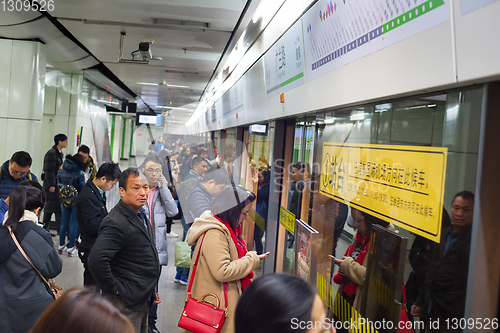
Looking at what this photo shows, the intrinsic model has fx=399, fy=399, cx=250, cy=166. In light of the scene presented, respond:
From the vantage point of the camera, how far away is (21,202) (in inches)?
101

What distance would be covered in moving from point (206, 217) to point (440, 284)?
1.47m

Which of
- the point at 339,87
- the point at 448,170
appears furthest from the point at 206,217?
the point at 448,170

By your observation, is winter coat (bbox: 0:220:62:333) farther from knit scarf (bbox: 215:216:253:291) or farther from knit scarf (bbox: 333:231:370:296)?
knit scarf (bbox: 333:231:370:296)

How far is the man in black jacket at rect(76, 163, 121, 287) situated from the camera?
11.7 feet

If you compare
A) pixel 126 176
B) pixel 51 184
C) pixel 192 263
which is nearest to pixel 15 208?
pixel 126 176

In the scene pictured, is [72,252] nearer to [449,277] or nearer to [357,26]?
[357,26]

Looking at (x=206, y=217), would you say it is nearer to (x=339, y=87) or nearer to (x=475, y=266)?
(x=339, y=87)

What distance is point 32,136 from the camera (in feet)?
20.4

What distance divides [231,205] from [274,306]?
164 cm

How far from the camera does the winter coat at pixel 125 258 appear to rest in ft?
8.19

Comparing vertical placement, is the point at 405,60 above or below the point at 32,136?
above

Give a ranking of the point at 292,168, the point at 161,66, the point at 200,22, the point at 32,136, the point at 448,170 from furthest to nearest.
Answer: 1. the point at 161,66
2. the point at 32,136
3. the point at 200,22
4. the point at 292,168
5. the point at 448,170

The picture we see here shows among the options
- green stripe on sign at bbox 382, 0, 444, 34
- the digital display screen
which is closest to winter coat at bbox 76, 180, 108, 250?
green stripe on sign at bbox 382, 0, 444, 34

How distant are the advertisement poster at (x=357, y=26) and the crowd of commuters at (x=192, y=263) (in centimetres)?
72
